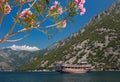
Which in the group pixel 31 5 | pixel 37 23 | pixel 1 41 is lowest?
pixel 1 41

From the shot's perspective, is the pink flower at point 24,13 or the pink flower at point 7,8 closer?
the pink flower at point 7,8

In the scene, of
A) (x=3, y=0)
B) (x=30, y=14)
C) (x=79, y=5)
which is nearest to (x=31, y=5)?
(x=30, y=14)

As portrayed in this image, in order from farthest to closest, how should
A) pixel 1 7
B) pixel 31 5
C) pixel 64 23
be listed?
pixel 64 23, pixel 31 5, pixel 1 7

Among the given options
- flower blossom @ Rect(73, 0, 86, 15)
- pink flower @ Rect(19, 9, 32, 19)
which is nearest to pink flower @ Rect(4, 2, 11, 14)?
pink flower @ Rect(19, 9, 32, 19)

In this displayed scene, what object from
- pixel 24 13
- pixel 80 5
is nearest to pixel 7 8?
pixel 24 13

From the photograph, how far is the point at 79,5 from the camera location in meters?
11.8

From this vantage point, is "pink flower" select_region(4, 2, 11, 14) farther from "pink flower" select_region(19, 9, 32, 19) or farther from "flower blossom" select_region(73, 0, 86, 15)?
"flower blossom" select_region(73, 0, 86, 15)

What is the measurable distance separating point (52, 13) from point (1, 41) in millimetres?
2385

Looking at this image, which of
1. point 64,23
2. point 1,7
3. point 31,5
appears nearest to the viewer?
point 1,7

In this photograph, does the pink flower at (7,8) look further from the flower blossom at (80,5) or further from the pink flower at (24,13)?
the flower blossom at (80,5)

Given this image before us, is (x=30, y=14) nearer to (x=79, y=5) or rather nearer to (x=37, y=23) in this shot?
(x=37, y=23)

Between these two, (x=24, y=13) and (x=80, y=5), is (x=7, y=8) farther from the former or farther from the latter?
(x=80, y=5)

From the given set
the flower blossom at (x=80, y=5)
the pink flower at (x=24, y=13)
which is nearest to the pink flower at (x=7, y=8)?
the pink flower at (x=24, y=13)

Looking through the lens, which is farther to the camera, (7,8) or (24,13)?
(24,13)
